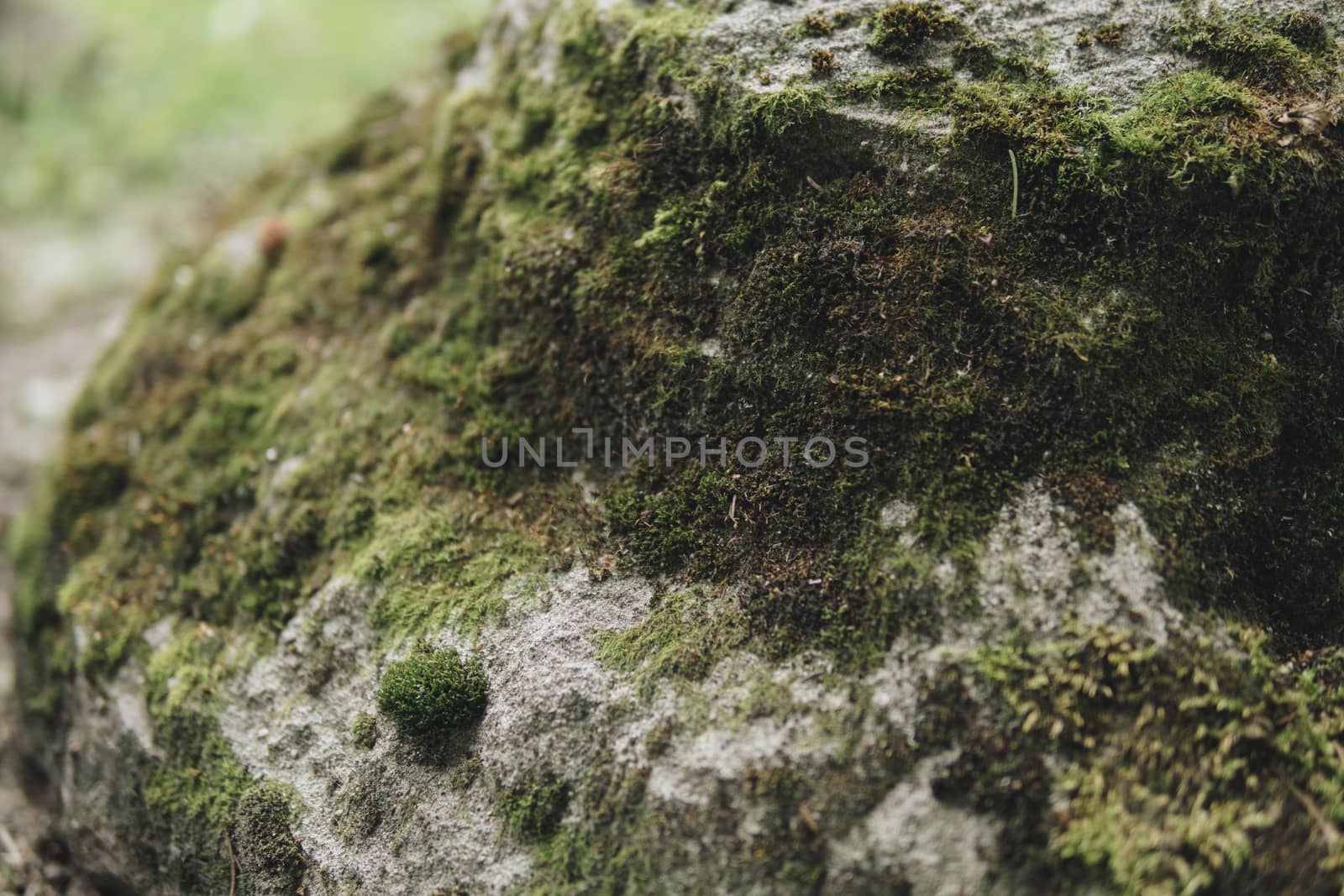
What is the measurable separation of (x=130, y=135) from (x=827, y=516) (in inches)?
566

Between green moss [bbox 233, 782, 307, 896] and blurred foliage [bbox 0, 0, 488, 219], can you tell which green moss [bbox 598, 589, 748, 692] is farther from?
blurred foliage [bbox 0, 0, 488, 219]

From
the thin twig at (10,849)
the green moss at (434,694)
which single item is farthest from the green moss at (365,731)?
the thin twig at (10,849)

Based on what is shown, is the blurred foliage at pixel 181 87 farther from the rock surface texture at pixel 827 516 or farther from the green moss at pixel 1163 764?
the green moss at pixel 1163 764

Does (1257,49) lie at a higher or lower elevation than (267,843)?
higher

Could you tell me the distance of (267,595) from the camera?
546 cm

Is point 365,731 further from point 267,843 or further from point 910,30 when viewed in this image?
point 910,30

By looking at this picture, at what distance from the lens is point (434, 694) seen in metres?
4.36

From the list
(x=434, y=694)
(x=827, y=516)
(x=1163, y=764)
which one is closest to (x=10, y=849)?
(x=434, y=694)

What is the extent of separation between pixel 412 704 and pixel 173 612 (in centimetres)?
270

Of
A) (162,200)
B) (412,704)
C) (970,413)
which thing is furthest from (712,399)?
(162,200)

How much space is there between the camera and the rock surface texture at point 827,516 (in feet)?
11.5

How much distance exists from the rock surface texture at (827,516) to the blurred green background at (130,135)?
5.81 m

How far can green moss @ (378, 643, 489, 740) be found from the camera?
4.34 meters

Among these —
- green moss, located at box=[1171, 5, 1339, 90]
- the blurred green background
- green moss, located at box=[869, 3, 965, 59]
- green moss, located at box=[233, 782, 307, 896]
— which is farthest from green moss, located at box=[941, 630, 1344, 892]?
the blurred green background
